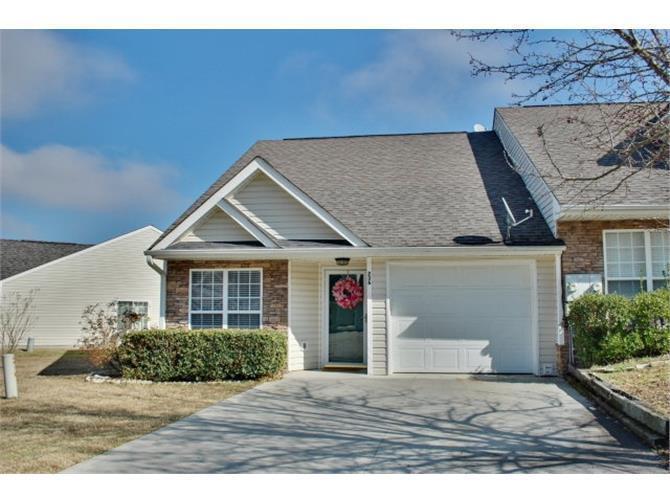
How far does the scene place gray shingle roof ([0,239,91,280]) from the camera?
26297 millimetres

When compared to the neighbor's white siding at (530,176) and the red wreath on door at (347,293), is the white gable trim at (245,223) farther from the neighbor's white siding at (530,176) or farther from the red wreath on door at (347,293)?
the neighbor's white siding at (530,176)

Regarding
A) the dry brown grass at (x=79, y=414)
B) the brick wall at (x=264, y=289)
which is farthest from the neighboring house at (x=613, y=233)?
the dry brown grass at (x=79, y=414)

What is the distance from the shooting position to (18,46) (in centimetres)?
643

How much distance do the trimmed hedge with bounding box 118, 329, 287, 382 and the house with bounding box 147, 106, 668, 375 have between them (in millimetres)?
1305

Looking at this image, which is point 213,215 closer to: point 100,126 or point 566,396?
point 100,126

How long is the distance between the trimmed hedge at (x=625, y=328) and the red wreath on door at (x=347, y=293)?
4.79 metres

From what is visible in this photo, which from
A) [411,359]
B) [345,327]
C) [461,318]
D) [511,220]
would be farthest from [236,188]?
[511,220]

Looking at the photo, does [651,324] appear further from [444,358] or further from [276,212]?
[276,212]

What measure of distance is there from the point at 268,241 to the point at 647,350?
7466 mm

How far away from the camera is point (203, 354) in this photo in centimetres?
1112

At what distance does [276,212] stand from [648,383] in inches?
312

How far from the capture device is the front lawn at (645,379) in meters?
7.27

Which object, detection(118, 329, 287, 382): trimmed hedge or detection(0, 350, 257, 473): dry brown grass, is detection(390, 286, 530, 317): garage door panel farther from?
detection(0, 350, 257, 473): dry brown grass

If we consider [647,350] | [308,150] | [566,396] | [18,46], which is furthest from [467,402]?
[308,150]
